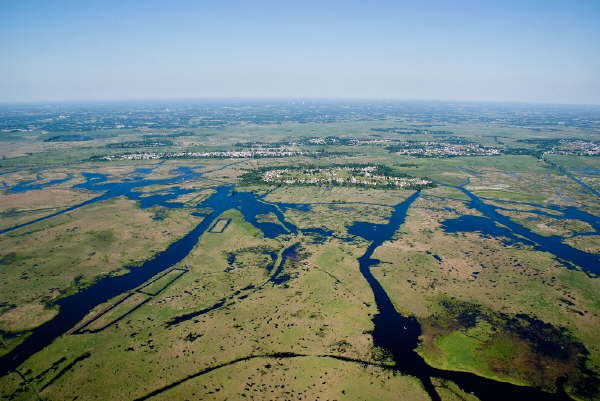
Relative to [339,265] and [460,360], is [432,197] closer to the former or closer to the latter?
[339,265]

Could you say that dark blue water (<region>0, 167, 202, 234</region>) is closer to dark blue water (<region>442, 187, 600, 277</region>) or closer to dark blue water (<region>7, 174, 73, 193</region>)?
dark blue water (<region>7, 174, 73, 193</region>)

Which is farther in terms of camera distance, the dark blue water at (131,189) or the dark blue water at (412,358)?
the dark blue water at (131,189)

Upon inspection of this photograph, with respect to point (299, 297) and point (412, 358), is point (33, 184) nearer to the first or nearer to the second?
point (299, 297)

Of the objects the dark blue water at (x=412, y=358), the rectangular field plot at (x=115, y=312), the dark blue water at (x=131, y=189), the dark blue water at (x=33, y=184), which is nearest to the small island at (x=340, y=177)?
the dark blue water at (x=131, y=189)

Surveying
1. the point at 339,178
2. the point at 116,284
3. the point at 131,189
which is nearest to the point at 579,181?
the point at 339,178

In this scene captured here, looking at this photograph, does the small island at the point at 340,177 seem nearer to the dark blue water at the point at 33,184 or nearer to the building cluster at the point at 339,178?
the building cluster at the point at 339,178

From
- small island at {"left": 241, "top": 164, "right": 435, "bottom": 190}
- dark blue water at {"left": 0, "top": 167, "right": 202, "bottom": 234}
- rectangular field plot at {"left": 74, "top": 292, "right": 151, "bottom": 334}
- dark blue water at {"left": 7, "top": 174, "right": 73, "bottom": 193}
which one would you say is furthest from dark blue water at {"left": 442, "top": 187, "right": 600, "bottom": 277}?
dark blue water at {"left": 7, "top": 174, "right": 73, "bottom": 193}
